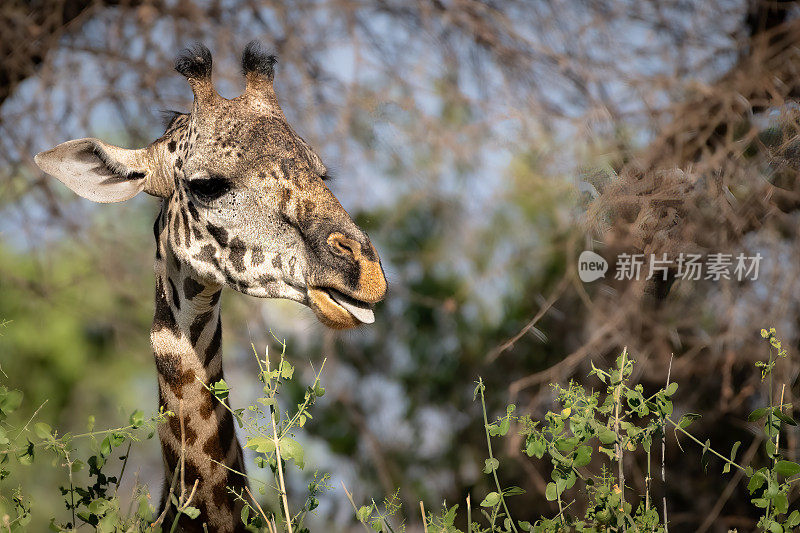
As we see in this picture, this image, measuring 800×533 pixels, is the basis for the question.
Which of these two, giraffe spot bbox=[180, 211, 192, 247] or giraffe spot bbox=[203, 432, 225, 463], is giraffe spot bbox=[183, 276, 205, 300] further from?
giraffe spot bbox=[203, 432, 225, 463]

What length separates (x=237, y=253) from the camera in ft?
6.77

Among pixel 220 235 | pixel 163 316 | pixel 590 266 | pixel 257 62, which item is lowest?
pixel 590 266

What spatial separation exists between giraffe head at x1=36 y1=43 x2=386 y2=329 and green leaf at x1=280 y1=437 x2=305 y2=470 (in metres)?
0.52

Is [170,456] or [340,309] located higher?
[340,309]

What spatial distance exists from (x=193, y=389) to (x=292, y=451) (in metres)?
0.84

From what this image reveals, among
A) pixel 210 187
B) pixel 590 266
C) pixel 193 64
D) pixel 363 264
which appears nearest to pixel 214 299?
pixel 210 187

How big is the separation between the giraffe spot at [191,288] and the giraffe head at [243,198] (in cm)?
3

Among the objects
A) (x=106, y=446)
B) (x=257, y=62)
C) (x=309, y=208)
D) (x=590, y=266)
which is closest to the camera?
(x=106, y=446)

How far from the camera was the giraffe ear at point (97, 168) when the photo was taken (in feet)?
7.22

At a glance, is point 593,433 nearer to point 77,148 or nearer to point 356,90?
point 77,148

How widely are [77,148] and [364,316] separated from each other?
3.17 feet

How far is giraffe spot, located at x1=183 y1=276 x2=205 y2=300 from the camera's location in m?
2.16

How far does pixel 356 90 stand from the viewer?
12.7 feet

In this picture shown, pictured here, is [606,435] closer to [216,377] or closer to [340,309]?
[340,309]
